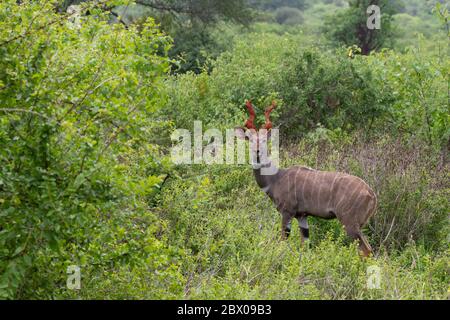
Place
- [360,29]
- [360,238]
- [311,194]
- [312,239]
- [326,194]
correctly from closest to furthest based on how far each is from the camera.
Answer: [360,238]
[326,194]
[311,194]
[312,239]
[360,29]

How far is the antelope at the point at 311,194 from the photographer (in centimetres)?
798

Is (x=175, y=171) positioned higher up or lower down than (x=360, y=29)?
lower down

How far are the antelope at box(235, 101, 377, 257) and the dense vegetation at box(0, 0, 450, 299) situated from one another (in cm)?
→ 28

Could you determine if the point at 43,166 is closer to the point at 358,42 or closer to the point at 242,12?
the point at 242,12

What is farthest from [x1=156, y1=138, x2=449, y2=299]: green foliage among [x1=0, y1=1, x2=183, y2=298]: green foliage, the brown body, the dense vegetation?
[x1=0, y1=1, x2=183, y2=298]: green foliage

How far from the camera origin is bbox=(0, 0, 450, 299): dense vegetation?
5.34 metres

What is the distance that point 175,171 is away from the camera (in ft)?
20.5

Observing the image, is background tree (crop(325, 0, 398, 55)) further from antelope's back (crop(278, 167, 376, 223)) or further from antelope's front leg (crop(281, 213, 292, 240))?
antelope's front leg (crop(281, 213, 292, 240))

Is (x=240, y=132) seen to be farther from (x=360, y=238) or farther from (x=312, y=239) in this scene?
(x=360, y=238)

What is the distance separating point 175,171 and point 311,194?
254cm

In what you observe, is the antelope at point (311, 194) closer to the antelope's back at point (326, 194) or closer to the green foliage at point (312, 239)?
the antelope's back at point (326, 194)

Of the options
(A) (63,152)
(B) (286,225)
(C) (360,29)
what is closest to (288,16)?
(C) (360,29)

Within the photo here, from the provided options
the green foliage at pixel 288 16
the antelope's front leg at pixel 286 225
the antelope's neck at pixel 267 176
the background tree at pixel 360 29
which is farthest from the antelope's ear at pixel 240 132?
the green foliage at pixel 288 16

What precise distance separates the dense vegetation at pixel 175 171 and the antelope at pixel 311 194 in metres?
0.28
